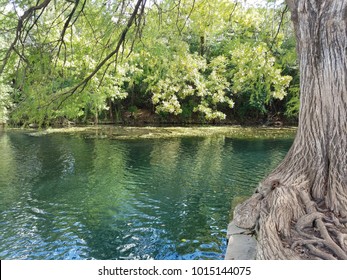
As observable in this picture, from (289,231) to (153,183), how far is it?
5.23m

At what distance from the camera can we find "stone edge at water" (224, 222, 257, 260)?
357 centimetres

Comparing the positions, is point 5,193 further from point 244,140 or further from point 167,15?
point 244,140

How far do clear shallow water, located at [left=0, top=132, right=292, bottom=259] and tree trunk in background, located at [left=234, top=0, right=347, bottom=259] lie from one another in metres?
1.24

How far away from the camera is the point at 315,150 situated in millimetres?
4121

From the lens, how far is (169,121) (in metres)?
24.5

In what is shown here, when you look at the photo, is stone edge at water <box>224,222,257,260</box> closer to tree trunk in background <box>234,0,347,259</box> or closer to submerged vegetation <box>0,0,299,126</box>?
tree trunk in background <box>234,0,347,259</box>

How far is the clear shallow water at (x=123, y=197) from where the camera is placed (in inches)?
188

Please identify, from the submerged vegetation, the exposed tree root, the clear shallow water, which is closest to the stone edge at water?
the exposed tree root

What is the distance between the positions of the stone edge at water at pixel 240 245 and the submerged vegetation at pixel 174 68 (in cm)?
333

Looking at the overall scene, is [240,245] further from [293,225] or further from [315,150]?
[315,150]

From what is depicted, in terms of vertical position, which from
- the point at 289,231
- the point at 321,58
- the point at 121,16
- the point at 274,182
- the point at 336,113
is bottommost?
the point at 289,231

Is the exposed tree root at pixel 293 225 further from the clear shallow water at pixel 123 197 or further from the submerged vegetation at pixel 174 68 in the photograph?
the submerged vegetation at pixel 174 68

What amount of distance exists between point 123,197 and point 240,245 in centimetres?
381

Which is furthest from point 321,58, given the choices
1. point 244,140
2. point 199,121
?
point 199,121
